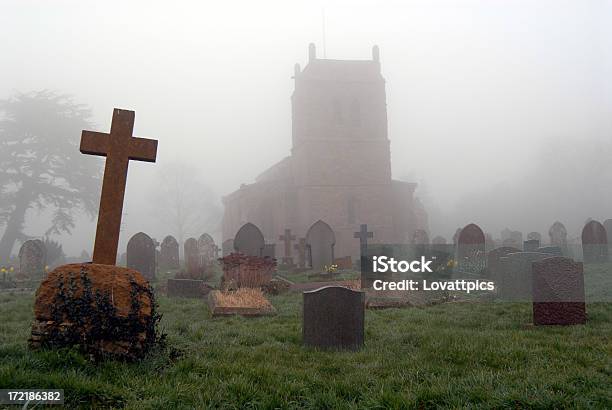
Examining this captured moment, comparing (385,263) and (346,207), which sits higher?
(346,207)

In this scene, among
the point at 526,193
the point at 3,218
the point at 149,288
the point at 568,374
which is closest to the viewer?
the point at 568,374

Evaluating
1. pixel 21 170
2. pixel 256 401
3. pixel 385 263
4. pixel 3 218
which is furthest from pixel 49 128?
pixel 256 401

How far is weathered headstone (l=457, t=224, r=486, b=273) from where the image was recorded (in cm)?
1516

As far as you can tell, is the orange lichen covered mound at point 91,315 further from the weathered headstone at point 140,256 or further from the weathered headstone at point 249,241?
the weathered headstone at point 249,241

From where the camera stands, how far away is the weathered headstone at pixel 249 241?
632 inches

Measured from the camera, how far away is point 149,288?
5.02 m

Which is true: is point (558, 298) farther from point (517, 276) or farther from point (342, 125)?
point (342, 125)

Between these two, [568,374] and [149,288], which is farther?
[149,288]

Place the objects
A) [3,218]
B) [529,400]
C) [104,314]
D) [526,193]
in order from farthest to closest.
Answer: [526,193] < [3,218] < [104,314] < [529,400]

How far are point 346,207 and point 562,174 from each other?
4172 centimetres

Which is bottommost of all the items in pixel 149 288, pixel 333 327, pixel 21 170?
pixel 333 327

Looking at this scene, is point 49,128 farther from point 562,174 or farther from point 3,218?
point 562,174

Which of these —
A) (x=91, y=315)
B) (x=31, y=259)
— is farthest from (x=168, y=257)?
(x=91, y=315)

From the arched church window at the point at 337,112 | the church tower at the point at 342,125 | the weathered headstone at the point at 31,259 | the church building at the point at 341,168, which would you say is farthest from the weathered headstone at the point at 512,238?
the weathered headstone at the point at 31,259
